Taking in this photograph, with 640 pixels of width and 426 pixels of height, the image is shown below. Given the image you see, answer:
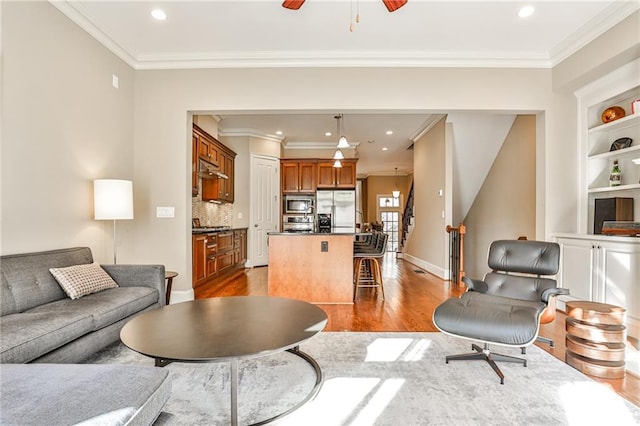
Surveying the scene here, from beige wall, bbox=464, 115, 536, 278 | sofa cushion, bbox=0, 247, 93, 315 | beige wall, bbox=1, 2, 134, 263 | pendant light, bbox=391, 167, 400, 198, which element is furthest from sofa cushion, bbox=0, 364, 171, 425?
pendant light, bbox=391, 167, 400, 198

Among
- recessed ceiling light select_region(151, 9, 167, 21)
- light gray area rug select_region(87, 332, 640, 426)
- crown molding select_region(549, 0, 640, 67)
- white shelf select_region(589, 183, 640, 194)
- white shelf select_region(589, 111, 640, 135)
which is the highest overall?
recessed ceiling light select_region(151, 9, 167, 21)

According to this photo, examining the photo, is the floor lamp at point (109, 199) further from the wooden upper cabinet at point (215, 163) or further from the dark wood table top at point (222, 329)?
the wooden upper cabinet at point (215, 163)

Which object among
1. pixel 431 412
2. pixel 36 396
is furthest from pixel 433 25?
pixel 36 396

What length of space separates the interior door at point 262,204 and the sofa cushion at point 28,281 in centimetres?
456

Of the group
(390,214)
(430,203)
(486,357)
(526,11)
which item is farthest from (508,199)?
(390,214)

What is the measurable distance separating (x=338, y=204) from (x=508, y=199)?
11.8ft

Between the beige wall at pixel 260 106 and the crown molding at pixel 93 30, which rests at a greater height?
the crown molding at pixel 93 30

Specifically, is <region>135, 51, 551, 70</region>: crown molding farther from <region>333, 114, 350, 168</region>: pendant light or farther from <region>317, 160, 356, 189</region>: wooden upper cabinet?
<region>317, 160, 356, 189</region>: wooden upper cabinet

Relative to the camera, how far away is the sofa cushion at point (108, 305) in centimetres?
221

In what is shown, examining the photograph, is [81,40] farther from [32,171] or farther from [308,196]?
[308,196]

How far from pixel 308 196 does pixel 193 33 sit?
485cm

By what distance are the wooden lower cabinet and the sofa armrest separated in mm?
1634

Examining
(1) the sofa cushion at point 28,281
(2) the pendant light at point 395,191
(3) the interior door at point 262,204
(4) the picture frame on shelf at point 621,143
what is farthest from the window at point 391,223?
(1) the sofa cushion at point 28,281

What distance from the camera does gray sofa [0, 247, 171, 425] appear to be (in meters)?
1.10
